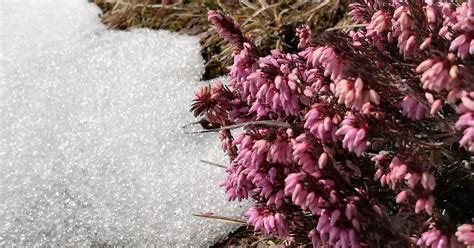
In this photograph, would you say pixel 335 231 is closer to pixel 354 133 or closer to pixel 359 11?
pixel 354 133

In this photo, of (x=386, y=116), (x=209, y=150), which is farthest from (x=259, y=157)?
(x=209, y=150)

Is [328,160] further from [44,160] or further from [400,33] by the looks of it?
[44,160]

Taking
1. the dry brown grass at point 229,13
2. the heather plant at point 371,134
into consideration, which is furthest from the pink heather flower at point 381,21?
the dry brown grass at point 229,13

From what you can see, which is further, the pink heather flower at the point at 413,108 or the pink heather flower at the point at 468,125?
the pink heather flower at the point at 413,108

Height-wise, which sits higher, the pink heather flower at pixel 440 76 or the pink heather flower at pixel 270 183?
the pink heather flower at pixel 440 76

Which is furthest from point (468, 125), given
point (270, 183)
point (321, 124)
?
point (270, 183)

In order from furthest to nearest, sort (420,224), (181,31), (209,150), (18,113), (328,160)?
(181,31)
(18,113)
(209,150)
(328,160)
(420,224)

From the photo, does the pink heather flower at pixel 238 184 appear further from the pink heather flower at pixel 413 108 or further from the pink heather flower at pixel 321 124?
the pink heather flower at pixel 413 108
